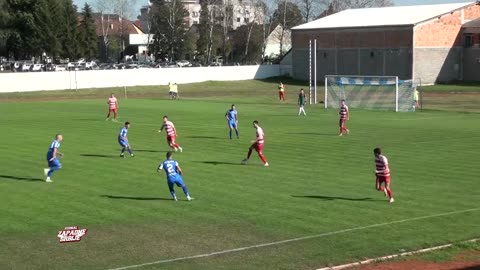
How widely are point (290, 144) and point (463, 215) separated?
54.5ft

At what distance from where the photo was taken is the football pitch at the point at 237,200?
632 inches

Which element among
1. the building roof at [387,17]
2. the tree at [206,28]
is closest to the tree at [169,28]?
the tree at [206,28]

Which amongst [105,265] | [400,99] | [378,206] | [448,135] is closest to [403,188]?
[378,206]

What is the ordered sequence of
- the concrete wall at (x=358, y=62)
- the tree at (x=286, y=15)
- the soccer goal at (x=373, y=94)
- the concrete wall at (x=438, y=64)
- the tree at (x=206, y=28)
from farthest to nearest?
the tree at (x=286, y=15)
the tree at (x=206, y=28)
the concrete wall at (x=358, y=62)
the concrete wall at (x=438, y=64)
the soccer goal at (x=373, y=94)

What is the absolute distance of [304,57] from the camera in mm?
101875

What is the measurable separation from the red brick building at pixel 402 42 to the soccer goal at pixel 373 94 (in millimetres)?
22570

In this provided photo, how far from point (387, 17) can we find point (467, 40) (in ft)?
34.5

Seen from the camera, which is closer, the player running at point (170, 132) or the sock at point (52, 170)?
the sock at point (52, 170)

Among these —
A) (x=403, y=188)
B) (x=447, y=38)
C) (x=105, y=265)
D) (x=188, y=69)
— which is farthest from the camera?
(x=188, y=69)

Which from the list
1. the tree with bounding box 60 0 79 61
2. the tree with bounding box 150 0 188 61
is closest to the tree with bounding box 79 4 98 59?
the tree with bounding box 60 0 79 61

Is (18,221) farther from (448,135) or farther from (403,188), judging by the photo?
(448,135)

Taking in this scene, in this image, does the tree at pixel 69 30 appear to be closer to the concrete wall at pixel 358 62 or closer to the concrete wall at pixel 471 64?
the concrete wall at pixel 358 62

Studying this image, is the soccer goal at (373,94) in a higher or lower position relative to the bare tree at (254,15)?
lower

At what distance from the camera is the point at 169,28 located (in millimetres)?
127000
